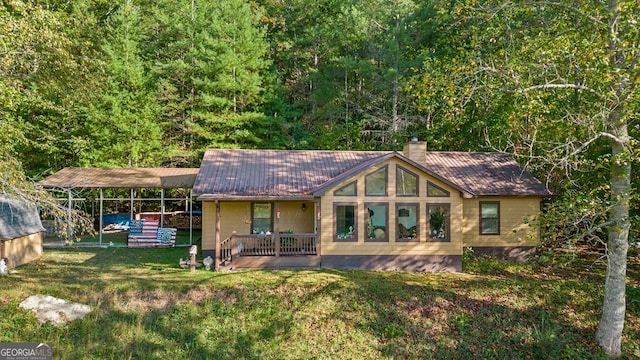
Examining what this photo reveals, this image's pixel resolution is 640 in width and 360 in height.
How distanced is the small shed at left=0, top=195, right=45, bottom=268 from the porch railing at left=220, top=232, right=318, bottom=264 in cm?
574

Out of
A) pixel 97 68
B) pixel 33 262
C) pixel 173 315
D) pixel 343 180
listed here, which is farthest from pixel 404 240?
pixel 33 262

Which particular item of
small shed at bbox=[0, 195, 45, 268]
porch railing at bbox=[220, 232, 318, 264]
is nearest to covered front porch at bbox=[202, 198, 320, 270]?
porch railing at bbox=[220, 232, 318, 264]

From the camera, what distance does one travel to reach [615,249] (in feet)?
28.7

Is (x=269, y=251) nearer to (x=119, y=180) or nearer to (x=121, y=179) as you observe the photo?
(x=119, y=180)

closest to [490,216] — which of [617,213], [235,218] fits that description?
[617,213]

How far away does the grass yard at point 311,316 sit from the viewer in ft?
30.5

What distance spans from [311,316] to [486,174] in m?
9.68

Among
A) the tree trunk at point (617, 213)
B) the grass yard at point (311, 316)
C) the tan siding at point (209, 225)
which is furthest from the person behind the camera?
the tan siding at point (209, 225)

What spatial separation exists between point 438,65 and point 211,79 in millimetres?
18464

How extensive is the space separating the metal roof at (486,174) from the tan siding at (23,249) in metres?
13.8

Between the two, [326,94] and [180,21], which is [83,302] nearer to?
[326,94]

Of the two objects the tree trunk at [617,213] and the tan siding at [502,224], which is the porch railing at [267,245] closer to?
the tan siding at [502,224]

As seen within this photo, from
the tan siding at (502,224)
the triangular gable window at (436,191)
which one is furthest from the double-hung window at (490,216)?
the triangular gable window at (436,191)

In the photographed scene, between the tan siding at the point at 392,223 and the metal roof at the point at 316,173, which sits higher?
the metal roof at the point at 316,173
